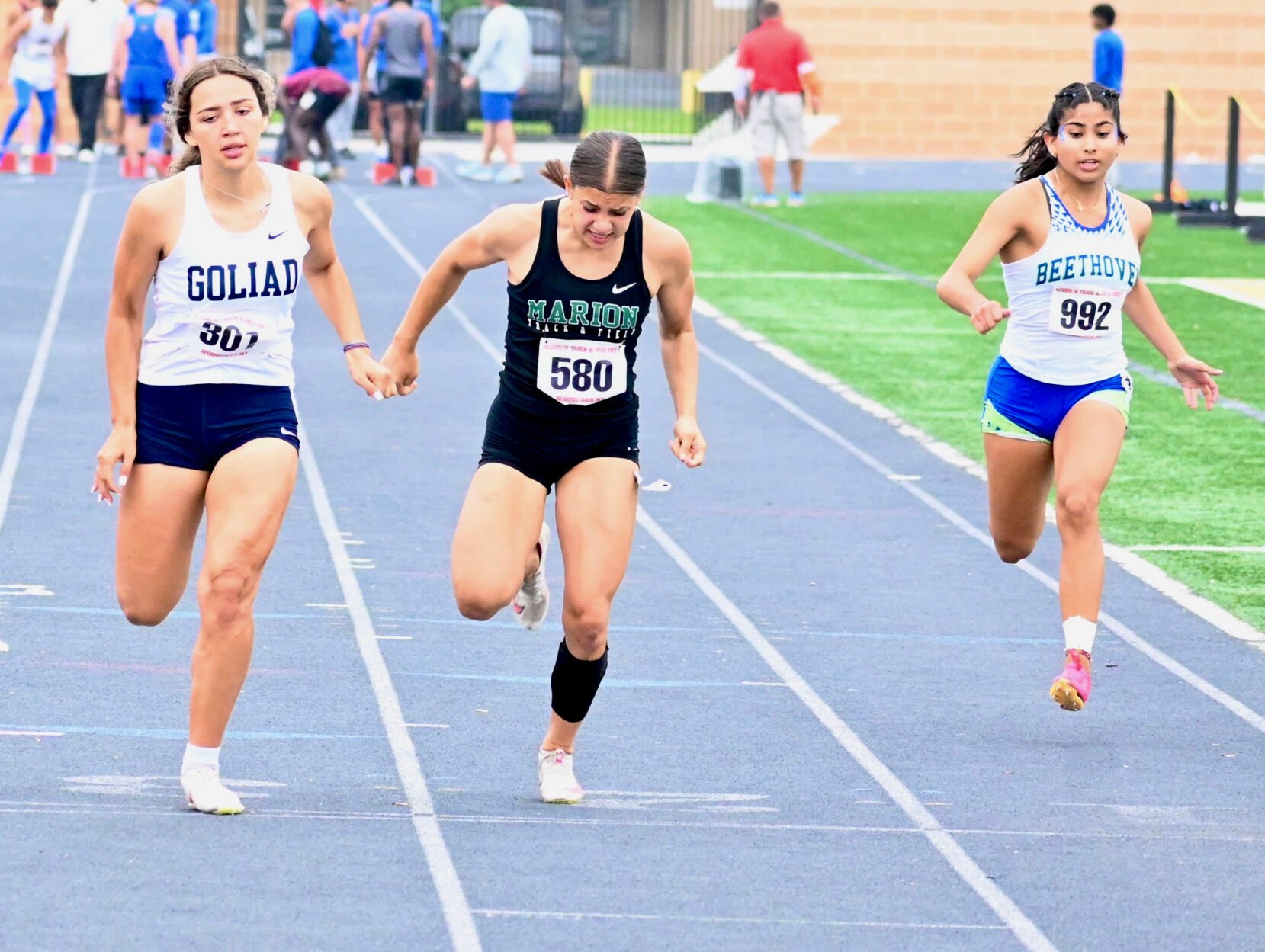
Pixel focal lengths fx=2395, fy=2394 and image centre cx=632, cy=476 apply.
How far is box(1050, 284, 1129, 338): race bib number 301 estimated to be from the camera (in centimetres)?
717

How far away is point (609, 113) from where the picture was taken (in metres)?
45.3

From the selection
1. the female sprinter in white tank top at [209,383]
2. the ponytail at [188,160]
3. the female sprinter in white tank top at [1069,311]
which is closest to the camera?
the female sprinter in white tank top at [209,383]

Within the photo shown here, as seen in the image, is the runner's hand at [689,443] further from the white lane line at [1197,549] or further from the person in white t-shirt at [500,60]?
the person in white t-shirt at [500,60]

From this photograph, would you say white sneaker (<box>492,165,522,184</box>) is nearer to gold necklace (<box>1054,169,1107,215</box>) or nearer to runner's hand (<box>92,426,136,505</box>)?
gold necklace (<box>1054,169,1107,215</box>)

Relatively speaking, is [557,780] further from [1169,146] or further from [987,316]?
[1169,146]

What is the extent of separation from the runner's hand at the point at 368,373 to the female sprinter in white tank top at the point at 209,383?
1.21 ft

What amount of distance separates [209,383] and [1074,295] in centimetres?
274

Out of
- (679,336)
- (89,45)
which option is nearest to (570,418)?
(679,336)

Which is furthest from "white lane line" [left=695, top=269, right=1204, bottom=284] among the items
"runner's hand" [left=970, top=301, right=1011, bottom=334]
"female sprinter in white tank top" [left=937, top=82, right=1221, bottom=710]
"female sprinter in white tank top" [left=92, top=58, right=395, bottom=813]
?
"female sprinter in white tank top" [left=92, top=58, right=395, bottom=813]

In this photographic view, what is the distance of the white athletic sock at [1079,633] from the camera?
6820mm

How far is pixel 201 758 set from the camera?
18.7ft

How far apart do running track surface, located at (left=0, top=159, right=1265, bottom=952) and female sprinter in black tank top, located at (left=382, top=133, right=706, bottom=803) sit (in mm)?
469

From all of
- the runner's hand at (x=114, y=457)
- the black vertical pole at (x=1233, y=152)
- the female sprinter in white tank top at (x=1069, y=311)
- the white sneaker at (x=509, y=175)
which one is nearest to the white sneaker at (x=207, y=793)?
the runner's hand at (x=114, y=457)

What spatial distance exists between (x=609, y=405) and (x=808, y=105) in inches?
1205
